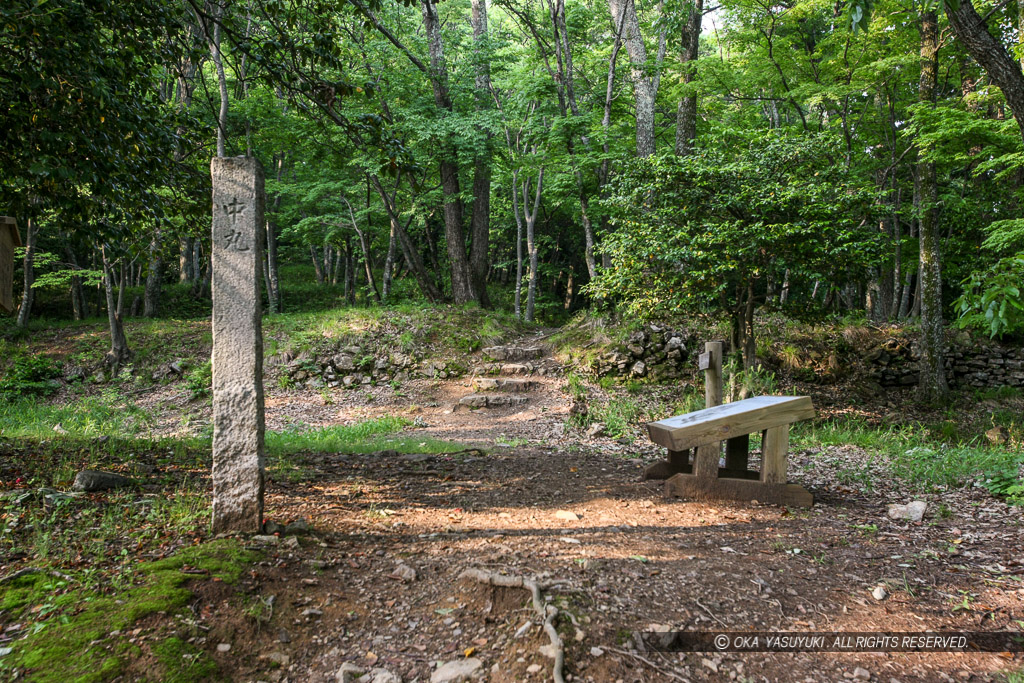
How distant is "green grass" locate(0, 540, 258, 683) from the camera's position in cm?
218

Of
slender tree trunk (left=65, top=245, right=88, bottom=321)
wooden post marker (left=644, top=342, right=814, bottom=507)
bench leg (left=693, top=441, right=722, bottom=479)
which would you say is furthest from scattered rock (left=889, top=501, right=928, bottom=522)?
slender tree trunk (left=65, top=245, right=88, bottom=321)

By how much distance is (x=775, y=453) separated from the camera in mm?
4695

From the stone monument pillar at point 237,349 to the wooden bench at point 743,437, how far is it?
3156mm

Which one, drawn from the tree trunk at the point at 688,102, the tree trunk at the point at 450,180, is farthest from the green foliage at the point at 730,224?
the tree trunk at the point at 450,180

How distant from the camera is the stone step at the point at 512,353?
11.6 m

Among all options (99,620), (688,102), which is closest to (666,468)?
(99,620)

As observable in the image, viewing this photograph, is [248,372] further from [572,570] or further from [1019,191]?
[1019,191]

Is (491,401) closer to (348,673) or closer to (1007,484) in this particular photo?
(1007,484)

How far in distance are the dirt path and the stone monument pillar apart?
0.49 metres

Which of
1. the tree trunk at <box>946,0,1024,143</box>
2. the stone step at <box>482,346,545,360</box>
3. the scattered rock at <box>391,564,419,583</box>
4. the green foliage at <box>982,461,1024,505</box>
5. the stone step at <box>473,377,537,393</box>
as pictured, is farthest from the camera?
the stone step at <box>482,346,545,360</box>

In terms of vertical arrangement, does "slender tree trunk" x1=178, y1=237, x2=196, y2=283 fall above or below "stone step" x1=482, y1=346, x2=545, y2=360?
above

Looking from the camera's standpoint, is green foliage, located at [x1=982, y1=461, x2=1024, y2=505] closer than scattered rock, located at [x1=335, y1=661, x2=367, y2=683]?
No

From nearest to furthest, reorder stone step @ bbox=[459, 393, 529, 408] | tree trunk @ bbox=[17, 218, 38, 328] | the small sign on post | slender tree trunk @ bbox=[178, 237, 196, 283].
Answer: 1. the small sign on post
2. stone step @ bbox=[459, 393, 529, 408]
3. tree trunk @ bbox=[17, 218, 38, 328]
4. slender tree trunk @ bbox=[178, 237, 196, 283]

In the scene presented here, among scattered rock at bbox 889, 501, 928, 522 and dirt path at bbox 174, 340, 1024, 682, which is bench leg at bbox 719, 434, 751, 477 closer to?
dirt path at bbox 174, 340, 1024, 682
